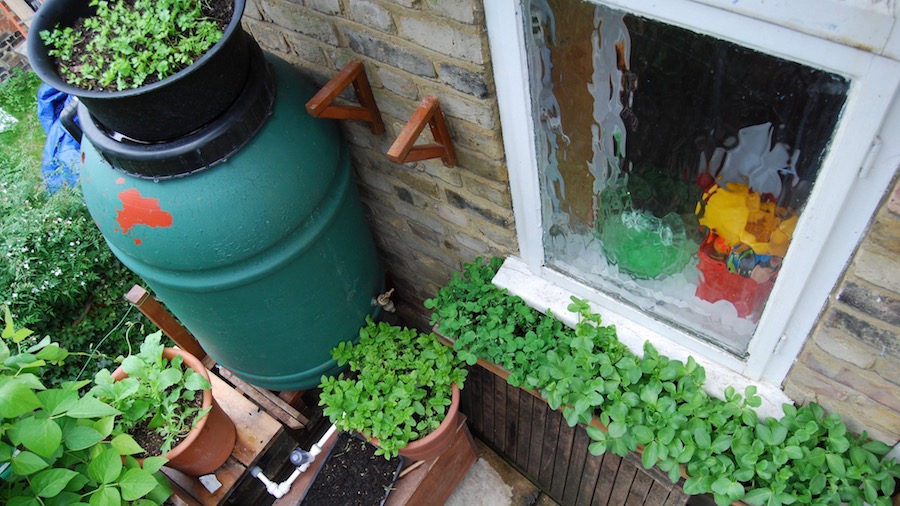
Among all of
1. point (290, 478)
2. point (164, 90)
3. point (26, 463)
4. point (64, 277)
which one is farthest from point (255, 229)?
point (64, 277)

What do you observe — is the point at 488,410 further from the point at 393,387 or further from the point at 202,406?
the point at 202,406

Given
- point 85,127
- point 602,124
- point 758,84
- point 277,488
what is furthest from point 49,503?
point 758,84

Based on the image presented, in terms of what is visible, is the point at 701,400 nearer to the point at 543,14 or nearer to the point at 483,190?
the point at 483,190

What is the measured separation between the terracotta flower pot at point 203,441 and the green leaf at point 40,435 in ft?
1.50

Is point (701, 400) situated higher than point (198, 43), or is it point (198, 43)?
point (198, 43)

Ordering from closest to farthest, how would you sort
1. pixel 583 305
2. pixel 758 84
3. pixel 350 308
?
pixel 758 84, pixel 583 305, pixel 350 308

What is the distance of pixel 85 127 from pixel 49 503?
93 centimetres

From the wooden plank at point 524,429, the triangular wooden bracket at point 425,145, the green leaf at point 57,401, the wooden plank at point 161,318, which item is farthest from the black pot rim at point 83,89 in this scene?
the wooden plank at point 524,429

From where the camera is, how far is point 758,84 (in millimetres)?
1135

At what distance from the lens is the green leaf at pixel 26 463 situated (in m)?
1.44

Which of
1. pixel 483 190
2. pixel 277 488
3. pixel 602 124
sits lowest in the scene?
pixel 277 488

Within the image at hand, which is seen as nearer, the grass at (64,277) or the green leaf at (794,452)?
the green leaf at (794,452)

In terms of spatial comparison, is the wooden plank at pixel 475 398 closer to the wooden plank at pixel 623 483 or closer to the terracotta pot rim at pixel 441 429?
the terracotta pot rim at pixel 441 429

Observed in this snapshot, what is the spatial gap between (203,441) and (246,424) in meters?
0.29
